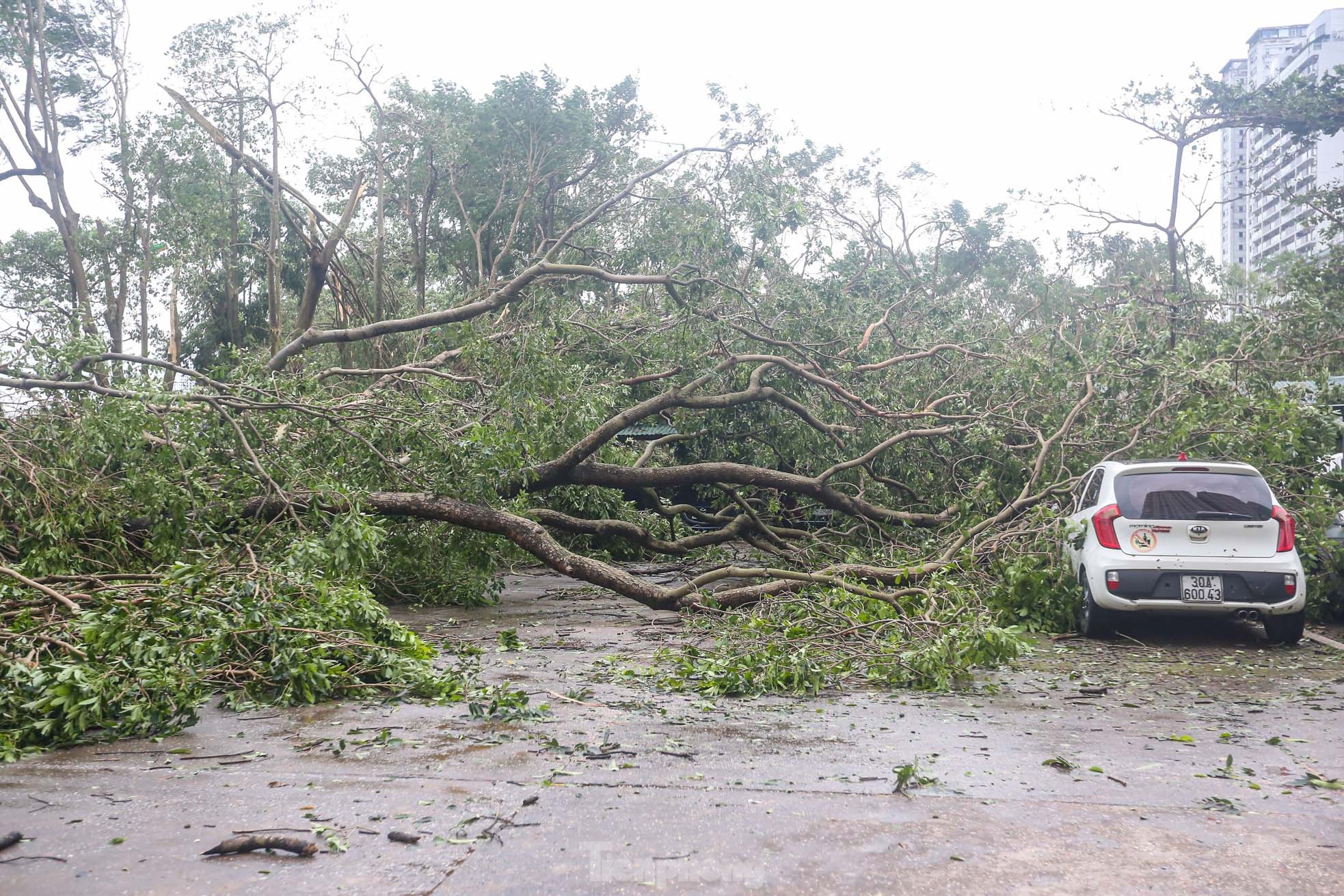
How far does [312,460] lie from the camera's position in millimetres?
10070

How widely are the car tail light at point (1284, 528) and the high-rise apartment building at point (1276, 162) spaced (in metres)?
13.2

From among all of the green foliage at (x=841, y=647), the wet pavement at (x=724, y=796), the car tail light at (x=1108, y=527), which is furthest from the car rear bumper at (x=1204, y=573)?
the wet pavement at (x=724, y=796)

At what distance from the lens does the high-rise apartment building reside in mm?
21922

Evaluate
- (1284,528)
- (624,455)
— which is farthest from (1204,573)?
(624,455)

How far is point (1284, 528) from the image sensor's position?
27.8 ft

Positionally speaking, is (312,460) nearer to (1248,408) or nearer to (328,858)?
(328,858)

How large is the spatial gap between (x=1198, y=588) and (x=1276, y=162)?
57.5ft

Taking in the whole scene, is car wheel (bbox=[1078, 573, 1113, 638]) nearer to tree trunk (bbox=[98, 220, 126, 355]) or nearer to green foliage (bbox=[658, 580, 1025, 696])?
green foliage (bbox=[658, 580, 1025, 696])

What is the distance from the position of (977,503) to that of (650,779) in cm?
821

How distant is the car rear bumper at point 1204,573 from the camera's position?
27.3ft

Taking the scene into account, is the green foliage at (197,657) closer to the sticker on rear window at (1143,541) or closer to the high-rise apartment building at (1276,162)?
the sticker on rear window at (1143,541)

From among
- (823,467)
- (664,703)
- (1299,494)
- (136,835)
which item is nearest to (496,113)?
(823,467)

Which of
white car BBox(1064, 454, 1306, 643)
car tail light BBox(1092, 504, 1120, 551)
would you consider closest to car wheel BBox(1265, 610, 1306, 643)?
white car BBox(1064, 454, 1306, 643)

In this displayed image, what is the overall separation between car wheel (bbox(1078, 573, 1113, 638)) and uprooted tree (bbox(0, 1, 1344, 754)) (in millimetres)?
349
